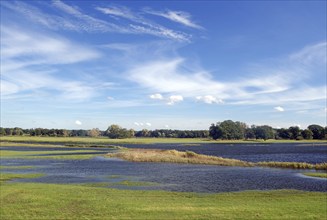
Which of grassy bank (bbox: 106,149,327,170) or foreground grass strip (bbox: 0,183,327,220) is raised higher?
grassy bank (bbox: 106,149,327,170)

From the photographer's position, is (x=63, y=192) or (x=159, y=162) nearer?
(x=63, y=192)

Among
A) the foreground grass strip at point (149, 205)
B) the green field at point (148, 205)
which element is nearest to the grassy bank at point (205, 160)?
the green field at point (148, 205)

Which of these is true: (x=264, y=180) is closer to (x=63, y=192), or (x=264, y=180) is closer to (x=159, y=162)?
(x=63, y=192)

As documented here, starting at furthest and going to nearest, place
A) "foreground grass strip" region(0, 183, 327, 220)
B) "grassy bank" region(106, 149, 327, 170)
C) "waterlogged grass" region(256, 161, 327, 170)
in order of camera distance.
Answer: "grassy bank" region(106, 149, 327, 170)
"waterlogged grass" region(256, 161, 327, 170)
"foreground grass strip" region(0, 183, 327, 220)

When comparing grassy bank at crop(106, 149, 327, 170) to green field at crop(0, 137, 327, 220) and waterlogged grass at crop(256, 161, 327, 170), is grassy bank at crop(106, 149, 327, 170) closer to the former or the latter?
waterlogged grass at crop(256, 161, 327, 170)

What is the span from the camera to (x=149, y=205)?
3077 cm

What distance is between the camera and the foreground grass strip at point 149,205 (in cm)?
2700

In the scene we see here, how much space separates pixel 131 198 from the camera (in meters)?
34.9

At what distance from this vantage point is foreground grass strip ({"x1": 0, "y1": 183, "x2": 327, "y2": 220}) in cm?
2700

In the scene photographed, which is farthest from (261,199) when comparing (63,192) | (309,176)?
(309,176)

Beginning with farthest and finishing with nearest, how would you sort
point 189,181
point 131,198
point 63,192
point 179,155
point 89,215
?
1. point 179,155
2. point 189,181
3. point 63,192
4. point 131,198
5. point 89,215

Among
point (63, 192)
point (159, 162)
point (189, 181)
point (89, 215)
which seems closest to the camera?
point (89, 215)

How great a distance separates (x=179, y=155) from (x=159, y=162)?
1356cm

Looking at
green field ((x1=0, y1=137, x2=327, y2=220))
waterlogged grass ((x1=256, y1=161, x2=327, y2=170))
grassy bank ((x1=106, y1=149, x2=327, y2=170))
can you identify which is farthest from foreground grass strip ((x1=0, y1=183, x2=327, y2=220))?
grassy bank ((x1=106, y1=149, x2=327, y2=170))
